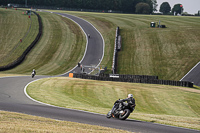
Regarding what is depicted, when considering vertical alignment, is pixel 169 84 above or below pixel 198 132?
below

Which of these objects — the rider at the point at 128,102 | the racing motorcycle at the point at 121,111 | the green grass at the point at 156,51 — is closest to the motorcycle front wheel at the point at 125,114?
the racing motorcycle at the point at 121,111

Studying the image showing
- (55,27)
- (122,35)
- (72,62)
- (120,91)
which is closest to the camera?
(120,91)

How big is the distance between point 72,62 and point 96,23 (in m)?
38.3

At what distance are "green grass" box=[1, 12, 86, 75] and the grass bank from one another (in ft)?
141

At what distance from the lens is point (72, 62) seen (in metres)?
66.2

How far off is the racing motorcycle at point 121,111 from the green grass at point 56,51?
4183cm

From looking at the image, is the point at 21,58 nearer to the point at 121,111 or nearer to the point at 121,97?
the point at 121,97

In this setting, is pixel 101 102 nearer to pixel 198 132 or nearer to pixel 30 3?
pixel 198 132

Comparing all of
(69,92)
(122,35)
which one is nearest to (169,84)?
(69,92)

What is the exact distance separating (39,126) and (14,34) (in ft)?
237

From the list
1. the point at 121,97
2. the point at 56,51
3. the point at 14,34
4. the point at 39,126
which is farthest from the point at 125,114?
the point at 14,34

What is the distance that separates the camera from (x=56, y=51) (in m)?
72.1

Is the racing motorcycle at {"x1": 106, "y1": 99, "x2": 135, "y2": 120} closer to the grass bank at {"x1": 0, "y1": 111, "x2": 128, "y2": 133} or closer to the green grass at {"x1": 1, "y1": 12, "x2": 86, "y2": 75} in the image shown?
the grass bank at {"x1": 0, "y1": 111, "x2": 128, "y2": 133}

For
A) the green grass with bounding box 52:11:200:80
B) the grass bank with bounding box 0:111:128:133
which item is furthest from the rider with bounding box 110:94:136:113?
the green grass with bounding box 52:11:200:80
